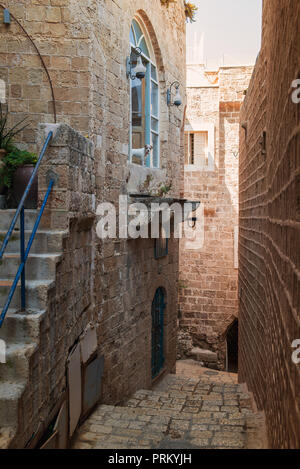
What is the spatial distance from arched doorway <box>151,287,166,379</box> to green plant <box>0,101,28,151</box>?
427 centimetres

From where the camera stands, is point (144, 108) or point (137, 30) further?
point (144, 108)

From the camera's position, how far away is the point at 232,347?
1605 centimetres

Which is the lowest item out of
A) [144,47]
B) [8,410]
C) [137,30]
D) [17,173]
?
[8,410]

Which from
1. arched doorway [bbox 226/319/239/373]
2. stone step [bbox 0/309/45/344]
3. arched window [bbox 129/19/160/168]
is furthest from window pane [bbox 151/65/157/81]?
arched doorway [bbox 226/319/239/373]

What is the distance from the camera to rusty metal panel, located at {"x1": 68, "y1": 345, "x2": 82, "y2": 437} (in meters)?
4.53

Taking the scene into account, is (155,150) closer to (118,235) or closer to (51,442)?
(118,235)

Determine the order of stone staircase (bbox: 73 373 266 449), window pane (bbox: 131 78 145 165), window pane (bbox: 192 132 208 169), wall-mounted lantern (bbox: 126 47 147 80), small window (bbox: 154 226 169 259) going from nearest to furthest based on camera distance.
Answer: stone staircase (bbox: 73 373 266 449), wall-mounted lantern (bbox: 126 47 147 80), window pane (bbox: 131 78 145 165), small window (bbox: 154 226 169 259), window pane (bbox: 192 132 208 169)

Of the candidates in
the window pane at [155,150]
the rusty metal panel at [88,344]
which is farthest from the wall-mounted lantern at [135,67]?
the rusty metal panel at [88,344]

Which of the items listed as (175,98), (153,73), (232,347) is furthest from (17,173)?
(232,347)

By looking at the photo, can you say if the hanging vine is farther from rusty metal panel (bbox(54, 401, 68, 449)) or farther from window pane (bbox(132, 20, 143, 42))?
rusty metal panel (bbox(54, 401, 68, 449))

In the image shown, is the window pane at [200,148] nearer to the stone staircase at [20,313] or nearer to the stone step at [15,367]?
the stone staircase at [20,313]

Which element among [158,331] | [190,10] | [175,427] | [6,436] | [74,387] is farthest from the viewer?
[190,10]

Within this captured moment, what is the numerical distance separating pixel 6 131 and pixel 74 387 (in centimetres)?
330

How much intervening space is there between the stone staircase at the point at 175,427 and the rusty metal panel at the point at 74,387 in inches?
7.7
